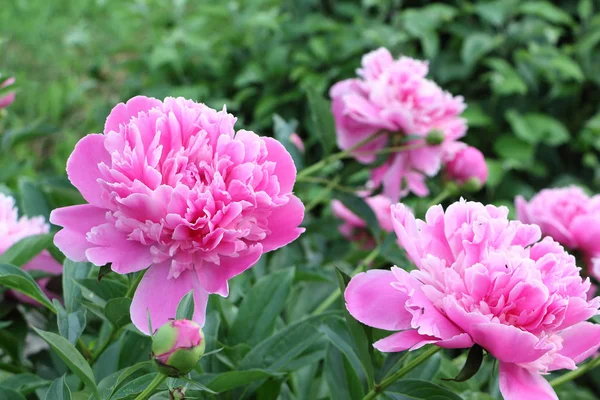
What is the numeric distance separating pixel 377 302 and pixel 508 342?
0.27ft

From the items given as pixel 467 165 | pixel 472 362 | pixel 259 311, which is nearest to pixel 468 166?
pixel 467 165

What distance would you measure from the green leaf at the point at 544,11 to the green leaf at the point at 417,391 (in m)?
1.68

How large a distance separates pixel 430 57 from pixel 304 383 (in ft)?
4.72

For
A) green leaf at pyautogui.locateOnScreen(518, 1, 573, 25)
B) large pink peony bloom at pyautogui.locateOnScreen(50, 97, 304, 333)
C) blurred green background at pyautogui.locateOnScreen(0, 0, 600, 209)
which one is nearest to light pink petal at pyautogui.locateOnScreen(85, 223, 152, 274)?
large pink peony bloom at pyautogui.locateOnScreen(50, 97, 304, 333)

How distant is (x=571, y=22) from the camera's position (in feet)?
6.63

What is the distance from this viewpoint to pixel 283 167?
45cm

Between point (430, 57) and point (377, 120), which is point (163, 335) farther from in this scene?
point (430, 57)

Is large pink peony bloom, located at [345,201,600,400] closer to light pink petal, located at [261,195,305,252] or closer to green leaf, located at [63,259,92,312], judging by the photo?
light pink petal, located at [261,195,305,252]

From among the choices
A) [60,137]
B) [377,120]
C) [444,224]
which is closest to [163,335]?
[444,224]

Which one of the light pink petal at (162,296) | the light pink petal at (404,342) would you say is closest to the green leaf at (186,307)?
the light pink petal at (162,296)

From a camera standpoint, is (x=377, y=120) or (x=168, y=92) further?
(x=168, y=92)

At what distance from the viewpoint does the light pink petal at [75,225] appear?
433 mm

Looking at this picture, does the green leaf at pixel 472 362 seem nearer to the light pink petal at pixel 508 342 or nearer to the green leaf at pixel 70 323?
the light pink petal at pixel 508 342

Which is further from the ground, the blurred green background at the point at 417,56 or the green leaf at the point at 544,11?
the green leaf at the point at 544,11
